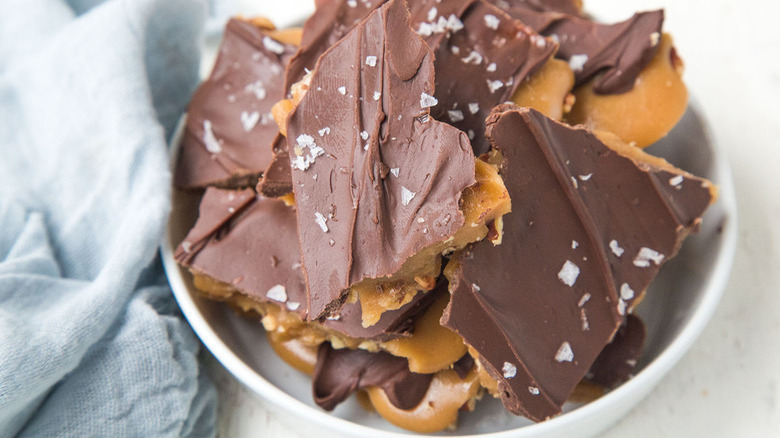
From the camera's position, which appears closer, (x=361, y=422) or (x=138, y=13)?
(x=361, y=422)

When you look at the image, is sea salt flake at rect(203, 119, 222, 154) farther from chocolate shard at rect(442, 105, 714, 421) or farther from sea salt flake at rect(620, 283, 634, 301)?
sea salt flake at rect(620, 283, 634, 301)

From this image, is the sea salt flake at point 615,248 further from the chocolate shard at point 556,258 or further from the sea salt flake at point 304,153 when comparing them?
the sea salt flake at point 304,153

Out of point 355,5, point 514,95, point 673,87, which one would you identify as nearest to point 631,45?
point 673,87

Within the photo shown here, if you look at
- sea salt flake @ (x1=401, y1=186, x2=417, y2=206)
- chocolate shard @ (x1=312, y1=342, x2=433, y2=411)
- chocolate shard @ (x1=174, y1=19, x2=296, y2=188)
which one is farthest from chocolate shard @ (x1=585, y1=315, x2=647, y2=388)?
chocolate shard @ (x1=174, y1=19, x2=296, y2=188)

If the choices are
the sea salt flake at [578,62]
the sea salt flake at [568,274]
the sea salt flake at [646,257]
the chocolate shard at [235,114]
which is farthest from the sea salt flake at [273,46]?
the sea salt flake at [646,257]

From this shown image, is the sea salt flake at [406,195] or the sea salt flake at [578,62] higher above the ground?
the sea salt flake at [578,62]

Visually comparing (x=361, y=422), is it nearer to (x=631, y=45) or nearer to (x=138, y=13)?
(x=631, y=45)
